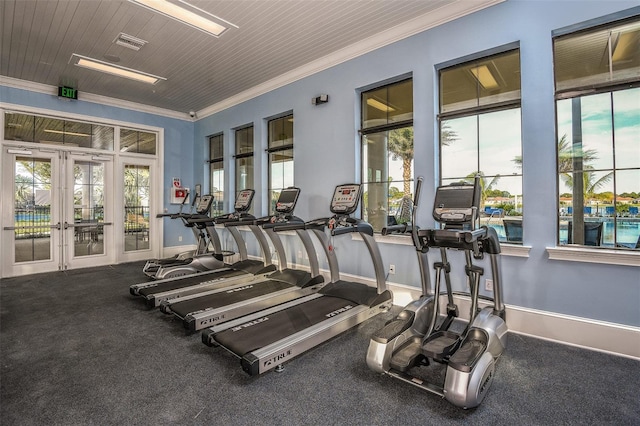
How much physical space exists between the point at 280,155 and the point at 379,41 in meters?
2.47

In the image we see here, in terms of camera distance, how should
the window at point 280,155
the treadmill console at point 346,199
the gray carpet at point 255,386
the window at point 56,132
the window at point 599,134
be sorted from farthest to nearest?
the window at point 280,155 → the window at point 56,132 → the treadmill console at point 346,199 → the window at point 599,134 → the gray carpet at point 255,386

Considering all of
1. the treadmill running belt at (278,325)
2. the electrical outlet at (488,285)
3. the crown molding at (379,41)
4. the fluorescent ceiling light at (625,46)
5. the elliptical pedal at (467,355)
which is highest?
the crown molding at (379,41)

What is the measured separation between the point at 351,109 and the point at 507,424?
3679 millimetres

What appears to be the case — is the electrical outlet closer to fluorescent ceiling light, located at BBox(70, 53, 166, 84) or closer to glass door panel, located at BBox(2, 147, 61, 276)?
fluorescent ceiling light, located at BBox(70, 53, 166, 84)

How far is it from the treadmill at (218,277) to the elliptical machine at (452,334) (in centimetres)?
263

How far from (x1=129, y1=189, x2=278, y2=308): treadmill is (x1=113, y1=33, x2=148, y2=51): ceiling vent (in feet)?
7.88

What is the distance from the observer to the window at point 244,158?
6.25 metres

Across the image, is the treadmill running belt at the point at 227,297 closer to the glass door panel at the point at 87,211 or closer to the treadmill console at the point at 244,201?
the treadmill console at the point at 244,201

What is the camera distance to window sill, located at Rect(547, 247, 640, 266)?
8.10 ft

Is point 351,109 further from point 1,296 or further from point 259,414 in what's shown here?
point 1,296

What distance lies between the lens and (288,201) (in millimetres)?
4125

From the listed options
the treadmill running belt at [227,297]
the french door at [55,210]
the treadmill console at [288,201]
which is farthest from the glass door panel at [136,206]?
the treadmill console at [288,201]

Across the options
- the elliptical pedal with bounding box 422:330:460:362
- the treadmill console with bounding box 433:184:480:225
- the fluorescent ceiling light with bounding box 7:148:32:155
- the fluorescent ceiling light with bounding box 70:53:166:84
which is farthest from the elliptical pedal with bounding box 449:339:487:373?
the fluorescent ceiling light with bounding box 7:148:32:155

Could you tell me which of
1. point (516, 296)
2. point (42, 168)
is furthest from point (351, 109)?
point (42, 168)
